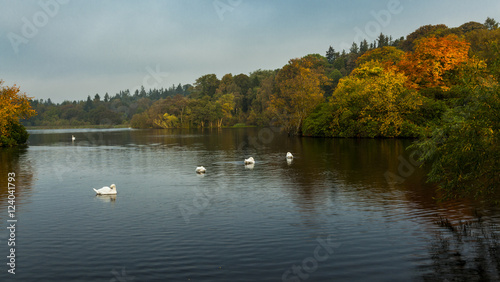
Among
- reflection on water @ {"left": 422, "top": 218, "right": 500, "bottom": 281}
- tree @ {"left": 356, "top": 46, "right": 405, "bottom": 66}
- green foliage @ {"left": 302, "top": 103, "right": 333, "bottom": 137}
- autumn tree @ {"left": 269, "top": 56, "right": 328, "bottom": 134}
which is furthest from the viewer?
tree @ {"left": 356, "top": 46, "right": 405, "bottom": 66}

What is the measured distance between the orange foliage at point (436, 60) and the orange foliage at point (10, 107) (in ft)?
231

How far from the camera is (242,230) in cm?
1652

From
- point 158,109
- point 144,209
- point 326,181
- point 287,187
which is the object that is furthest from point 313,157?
point 158,109

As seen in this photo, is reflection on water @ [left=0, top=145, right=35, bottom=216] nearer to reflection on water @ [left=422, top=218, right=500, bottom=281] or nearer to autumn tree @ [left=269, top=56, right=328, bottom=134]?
reflection on water @ [left=422, top=218, right=500, bottom=281]

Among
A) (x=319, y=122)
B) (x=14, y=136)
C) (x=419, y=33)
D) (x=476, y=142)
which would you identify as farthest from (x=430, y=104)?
(x=14, y=136)

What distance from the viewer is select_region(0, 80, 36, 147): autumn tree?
63378 mm

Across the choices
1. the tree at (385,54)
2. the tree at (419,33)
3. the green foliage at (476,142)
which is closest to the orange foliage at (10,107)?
the green foliage at (476,142)

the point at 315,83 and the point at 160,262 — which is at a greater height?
the point at 315,83

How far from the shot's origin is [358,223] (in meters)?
17.3

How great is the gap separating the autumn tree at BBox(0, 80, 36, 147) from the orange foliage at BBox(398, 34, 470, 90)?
70.5 metres

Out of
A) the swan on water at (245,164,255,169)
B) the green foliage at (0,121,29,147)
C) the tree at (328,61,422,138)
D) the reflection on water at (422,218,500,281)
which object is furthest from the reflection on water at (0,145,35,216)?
the tree at (328,61,422,138)

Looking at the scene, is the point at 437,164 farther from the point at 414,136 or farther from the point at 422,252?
the point at 414,136

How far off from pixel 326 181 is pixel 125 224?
1608cm

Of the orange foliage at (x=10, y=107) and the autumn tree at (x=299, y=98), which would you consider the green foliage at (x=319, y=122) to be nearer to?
the autumn tree at (x=299, y=98)
